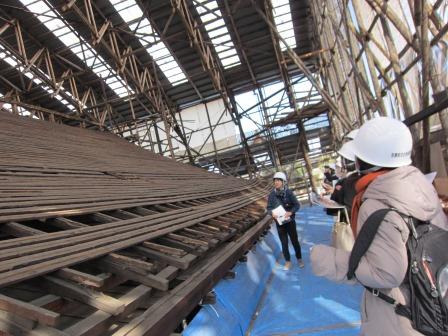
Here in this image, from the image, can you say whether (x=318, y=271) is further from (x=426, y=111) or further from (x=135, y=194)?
(x=135, y=194)

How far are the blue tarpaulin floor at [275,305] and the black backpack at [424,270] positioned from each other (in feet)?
5.32

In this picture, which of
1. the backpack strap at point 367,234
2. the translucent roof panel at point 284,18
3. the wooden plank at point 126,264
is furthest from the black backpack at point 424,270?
the translucent roof panel at point 284,18

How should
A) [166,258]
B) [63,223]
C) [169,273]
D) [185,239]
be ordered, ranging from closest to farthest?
1. [169,273]
2. [166,258]
3. [63,223]
4. [185,239]

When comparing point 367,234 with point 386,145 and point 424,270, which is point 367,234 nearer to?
point 424,270

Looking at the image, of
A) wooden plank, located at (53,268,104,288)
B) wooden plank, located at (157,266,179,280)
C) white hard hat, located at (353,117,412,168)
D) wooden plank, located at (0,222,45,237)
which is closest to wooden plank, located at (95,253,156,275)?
wooden plank, located at (157,266,179,280)

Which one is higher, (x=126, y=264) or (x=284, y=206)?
(x=126, y=264)

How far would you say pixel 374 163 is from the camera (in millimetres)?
1928

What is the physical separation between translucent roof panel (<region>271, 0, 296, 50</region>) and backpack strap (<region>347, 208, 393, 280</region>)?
1205cm

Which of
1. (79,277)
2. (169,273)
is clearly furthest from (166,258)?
A: (79,277)

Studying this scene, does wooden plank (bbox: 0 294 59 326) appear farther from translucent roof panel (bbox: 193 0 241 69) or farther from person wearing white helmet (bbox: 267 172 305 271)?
translucent roof panel (bbox: 193 0 241 69)

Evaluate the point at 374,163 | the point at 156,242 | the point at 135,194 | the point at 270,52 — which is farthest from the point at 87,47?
the point at 374,163

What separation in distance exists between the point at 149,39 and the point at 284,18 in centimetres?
470

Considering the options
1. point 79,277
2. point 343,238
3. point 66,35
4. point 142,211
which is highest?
point 66,35

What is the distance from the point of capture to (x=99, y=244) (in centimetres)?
273
